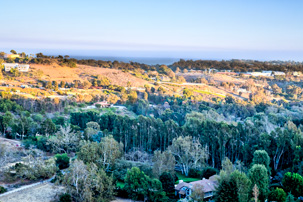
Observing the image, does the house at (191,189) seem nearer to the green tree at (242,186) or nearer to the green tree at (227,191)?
the green tree at (227,191)

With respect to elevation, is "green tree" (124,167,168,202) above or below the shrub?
above

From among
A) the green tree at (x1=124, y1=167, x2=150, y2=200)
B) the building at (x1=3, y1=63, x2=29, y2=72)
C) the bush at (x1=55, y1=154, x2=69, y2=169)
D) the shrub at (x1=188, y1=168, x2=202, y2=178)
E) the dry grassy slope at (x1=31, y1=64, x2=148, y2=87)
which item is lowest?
the shrub at (x1=188, y1=168, x2=202, y2=178)

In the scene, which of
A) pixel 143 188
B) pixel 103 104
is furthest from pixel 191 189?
pixel 103 104

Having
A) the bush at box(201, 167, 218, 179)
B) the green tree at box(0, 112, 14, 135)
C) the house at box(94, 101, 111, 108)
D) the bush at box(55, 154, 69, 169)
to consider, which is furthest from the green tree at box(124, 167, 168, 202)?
the house at box(94, 101, 111, 108)

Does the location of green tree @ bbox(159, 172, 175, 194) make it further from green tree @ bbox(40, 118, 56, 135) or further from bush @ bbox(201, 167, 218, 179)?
green tree @ bbox(40, 118, 56, 135)

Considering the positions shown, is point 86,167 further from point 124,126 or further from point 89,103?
point 89,103

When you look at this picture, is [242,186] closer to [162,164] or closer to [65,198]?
[162,164]
